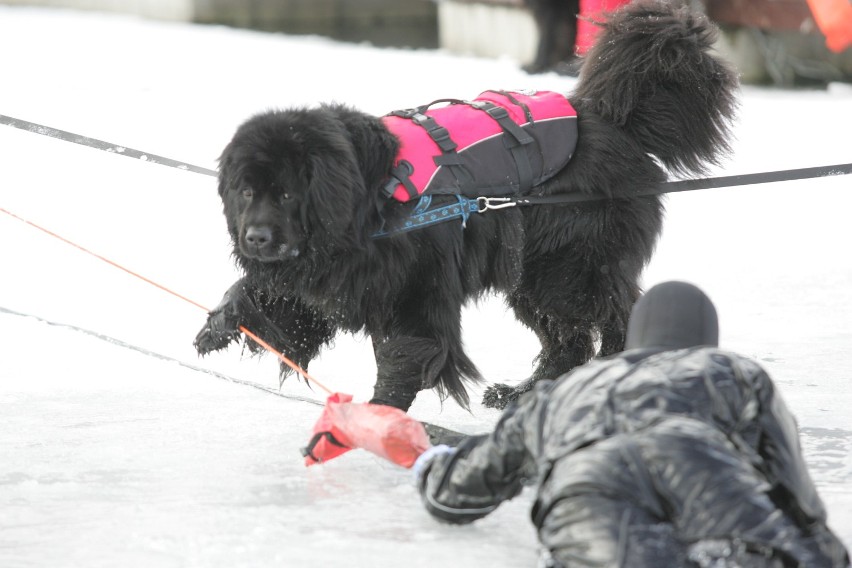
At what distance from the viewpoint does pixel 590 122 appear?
12.3ft

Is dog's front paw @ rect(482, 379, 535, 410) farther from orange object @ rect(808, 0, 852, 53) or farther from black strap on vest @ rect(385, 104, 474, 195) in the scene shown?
orange object @ rect(808, 0, 852, 53)

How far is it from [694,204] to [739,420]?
4.81 m

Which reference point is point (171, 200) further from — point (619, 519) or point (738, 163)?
point (619, 519)

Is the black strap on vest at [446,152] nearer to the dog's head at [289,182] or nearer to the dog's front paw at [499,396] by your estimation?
the dog's head at [289,182]

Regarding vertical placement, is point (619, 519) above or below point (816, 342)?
above

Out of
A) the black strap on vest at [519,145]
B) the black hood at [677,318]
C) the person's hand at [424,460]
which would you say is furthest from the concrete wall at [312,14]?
the black hood at [677,318]

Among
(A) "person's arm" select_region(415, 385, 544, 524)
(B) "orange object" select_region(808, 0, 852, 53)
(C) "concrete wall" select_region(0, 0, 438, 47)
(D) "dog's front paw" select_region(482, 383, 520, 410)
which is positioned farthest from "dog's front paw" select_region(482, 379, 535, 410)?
(C) "concrete wall" select_region(0, 0, 438, 47)

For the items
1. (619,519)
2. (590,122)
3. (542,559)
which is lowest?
(542,559)

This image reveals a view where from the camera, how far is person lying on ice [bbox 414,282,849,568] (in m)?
2.02

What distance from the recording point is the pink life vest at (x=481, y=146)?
3414 mm

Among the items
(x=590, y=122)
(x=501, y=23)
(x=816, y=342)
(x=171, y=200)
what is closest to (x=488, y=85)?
(x=501, y=23)

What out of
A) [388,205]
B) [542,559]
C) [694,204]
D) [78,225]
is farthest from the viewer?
[694,204]

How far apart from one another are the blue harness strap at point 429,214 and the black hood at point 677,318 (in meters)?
1.18

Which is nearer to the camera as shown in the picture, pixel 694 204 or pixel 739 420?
pixel 739 420
